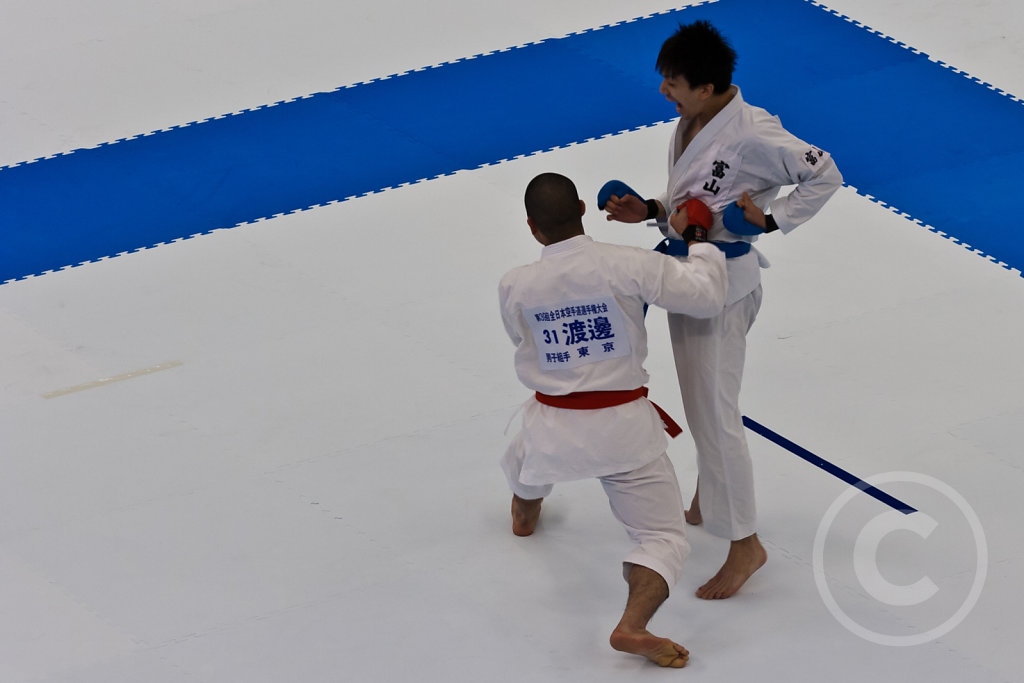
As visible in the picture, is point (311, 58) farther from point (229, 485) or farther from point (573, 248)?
point (573, 248)

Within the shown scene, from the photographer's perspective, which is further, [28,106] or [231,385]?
[28,106]

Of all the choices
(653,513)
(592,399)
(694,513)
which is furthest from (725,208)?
(694,513)

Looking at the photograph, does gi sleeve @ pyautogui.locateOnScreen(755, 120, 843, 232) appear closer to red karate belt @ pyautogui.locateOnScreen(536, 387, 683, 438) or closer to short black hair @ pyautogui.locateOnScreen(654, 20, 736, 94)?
short black hair @ pyautogui.locateOnScreen(654, 20, 736, 94)

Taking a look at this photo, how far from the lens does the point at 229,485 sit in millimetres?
4297

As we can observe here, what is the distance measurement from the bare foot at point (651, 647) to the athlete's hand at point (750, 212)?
1053mm

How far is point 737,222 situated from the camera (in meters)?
3.52

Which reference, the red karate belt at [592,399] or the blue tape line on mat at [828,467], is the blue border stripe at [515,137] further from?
the red karate belt at [592,399]

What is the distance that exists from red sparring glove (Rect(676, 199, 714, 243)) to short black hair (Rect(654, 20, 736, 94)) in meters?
0.30

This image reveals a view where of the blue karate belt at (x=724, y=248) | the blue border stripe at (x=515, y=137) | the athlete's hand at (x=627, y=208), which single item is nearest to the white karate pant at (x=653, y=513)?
the blue karate belt at (x=724, y=248)

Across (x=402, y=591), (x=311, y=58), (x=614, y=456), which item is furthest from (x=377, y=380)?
(x=311, y=58)

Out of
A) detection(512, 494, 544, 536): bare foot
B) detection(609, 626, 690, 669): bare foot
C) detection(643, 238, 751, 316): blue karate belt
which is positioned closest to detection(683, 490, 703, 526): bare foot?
detection(512, 494, 544, 536): bare foot

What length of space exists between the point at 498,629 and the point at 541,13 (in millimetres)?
4755

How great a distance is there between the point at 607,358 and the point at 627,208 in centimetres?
48

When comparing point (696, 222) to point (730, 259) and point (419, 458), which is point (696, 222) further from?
point (419, 458)
